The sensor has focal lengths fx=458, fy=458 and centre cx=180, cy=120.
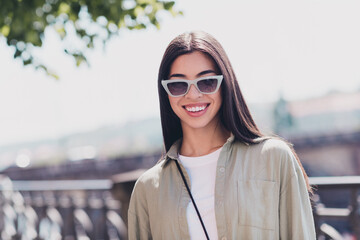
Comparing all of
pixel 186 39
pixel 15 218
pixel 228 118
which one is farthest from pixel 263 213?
pixel 15 218

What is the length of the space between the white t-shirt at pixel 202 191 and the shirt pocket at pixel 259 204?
13cm

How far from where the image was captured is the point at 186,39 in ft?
6.02

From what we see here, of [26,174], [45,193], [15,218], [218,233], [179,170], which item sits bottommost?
[26,174]

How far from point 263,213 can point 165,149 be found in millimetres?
606

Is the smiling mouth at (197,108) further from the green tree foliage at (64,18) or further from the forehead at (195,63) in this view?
the green tree foliage at (64,18)

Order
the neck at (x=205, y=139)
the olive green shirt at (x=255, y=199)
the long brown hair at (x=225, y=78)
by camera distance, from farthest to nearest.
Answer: the neck at (x=205, y=139) → the long brown hair at (x=225, y=78) → the olive green shirt at (x=255, y=199)

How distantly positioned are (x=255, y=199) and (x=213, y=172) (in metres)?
0.23

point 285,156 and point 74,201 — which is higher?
point 285,156

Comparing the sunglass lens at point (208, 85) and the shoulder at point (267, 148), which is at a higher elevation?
the sunglass lens at point (208, 85)

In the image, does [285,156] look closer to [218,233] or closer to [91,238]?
[218,233]

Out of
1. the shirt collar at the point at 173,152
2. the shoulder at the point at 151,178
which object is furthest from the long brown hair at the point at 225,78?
the shoulder at the point at 151,178

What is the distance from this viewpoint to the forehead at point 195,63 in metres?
1.81

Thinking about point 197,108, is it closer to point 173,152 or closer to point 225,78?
point 225,78

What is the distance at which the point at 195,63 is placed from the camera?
71.4 inches
